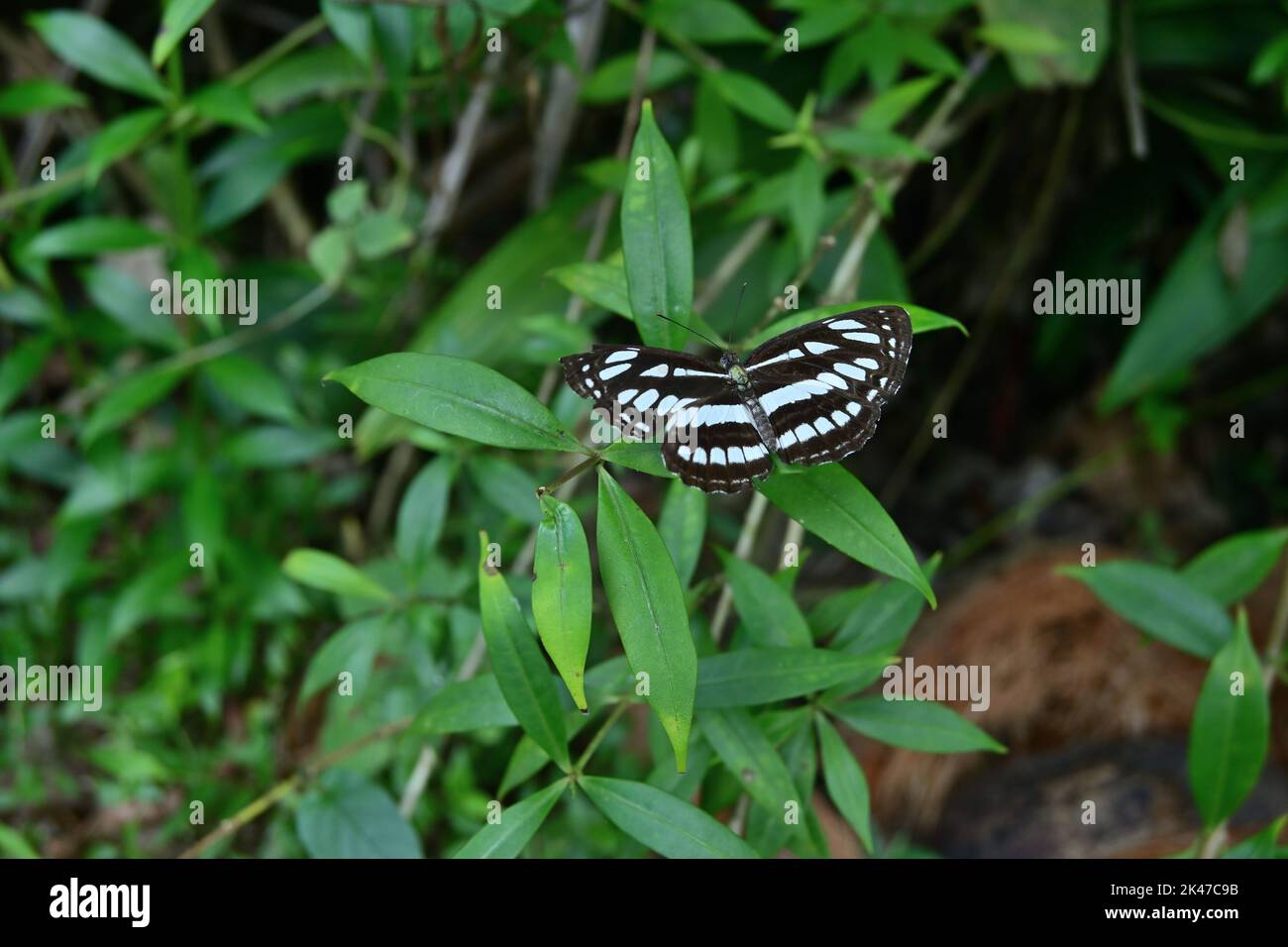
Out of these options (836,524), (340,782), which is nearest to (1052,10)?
(836,524)

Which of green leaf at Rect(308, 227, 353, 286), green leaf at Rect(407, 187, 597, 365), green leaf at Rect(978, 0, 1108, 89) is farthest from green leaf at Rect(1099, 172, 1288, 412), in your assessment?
green leaf at Rect(308, 227, 353, 286)

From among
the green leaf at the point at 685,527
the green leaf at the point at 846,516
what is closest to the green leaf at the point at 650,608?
the green leaf at the point at 846,516

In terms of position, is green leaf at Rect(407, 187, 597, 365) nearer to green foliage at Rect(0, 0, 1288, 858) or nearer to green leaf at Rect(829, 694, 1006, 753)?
green foliage at Rect(0, 0, 1288, 858)

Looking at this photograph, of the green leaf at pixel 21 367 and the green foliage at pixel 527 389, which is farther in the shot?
the green leaf at pixel 21 367

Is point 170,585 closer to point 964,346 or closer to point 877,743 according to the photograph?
point 877,743

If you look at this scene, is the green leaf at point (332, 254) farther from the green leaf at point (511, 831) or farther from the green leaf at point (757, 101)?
the green leaf at point (511, 831)

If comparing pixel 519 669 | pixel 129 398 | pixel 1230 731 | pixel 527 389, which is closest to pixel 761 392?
pixel 527 389

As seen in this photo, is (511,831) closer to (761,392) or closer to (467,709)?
(467,709)
